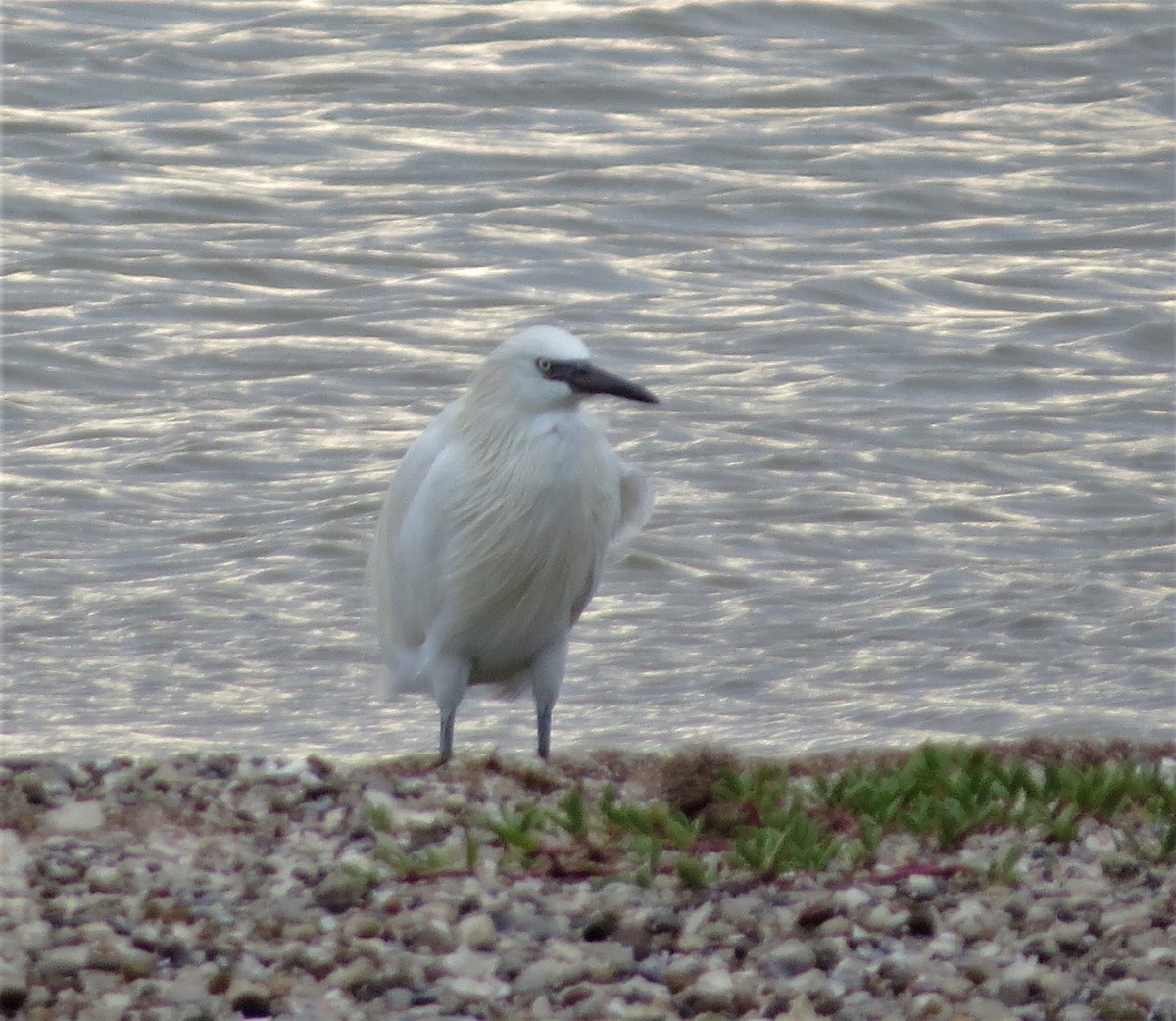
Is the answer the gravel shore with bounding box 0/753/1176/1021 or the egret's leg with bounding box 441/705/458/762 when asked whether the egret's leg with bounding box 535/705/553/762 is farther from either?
the gravel shore with bounding box 0/753/1176/1021

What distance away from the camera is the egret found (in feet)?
19.6

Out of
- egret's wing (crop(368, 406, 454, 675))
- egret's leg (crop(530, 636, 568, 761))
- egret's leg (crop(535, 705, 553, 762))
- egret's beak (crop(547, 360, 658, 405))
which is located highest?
egret's beak (crop(547, 360, 658, 405))

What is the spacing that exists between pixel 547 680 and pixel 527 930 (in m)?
2.64

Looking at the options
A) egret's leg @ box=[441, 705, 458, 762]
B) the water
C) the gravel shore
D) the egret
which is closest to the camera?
the gravel shore

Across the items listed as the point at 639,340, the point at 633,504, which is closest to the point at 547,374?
the point at 633,504

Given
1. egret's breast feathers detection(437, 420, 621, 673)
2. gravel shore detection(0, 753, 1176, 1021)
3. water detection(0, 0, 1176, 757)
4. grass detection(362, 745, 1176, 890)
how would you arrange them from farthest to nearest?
water detection(0, 0, 1176, 757) → egret's breast feathers detection(437, 420, 621, 673) → grass detection(362, 745, 1176, 890) → gravel shore detection(0, 753, 1176, 1021)

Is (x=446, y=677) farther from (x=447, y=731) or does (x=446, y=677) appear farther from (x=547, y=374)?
(x=547, y=374)

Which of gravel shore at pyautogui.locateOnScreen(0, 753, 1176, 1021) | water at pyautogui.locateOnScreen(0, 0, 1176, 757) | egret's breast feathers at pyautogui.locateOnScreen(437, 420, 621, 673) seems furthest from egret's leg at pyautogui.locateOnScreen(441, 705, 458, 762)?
gravel shore at pyautogui.locateOnScreen(0, 753, 1176, 1021)

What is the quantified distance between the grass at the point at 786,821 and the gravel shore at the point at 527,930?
0.02m

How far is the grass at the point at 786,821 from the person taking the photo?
4121mm

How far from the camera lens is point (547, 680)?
21.3 ft

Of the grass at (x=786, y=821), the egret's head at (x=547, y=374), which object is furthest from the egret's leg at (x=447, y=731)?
the grass at (x=786, y=821)

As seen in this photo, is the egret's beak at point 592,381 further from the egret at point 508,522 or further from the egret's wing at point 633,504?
the egret's wing at point 633,504

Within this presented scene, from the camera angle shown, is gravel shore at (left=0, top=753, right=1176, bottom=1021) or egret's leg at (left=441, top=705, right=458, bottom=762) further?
egret's leg at (left=441, top=705, right=458, bottom=762)
